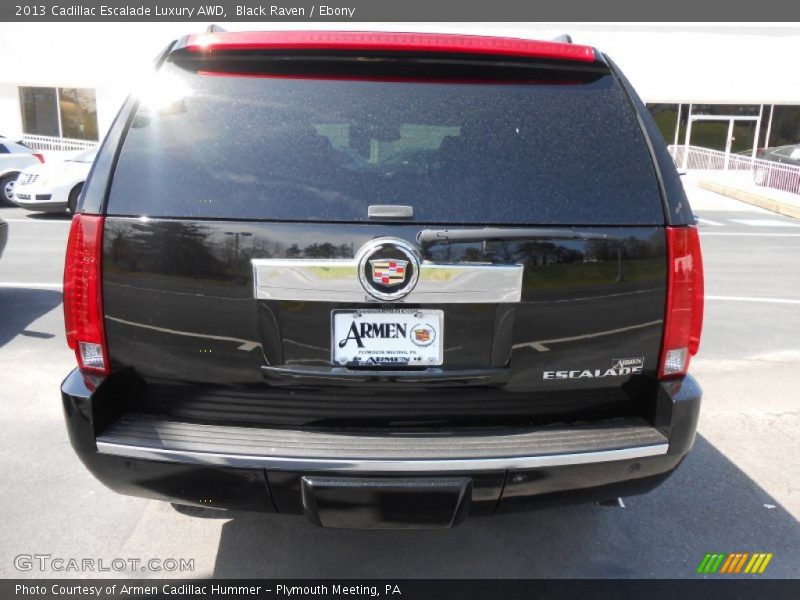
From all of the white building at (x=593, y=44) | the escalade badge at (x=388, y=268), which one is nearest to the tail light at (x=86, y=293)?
the escalade badge at (x=388, y=268)

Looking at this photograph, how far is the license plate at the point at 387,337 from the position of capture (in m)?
2.02

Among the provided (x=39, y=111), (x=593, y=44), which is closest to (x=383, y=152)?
(x=593, y=44)

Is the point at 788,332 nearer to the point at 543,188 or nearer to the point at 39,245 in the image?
the point at 543,188

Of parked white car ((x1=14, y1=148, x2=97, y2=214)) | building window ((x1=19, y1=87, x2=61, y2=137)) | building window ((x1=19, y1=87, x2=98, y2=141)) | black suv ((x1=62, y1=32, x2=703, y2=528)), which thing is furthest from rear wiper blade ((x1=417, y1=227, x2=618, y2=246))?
building window ((x1=19, y1=87, x2=61, y2=137))

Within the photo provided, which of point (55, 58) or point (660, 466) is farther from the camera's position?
point (55, 58)

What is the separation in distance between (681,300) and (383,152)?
110 centimetres

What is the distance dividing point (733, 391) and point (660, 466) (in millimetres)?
2795

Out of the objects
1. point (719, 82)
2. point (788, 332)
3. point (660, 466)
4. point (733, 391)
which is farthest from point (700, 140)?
point (660, 466)

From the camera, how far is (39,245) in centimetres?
946

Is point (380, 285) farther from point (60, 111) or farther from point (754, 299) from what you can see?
point (60, 111)

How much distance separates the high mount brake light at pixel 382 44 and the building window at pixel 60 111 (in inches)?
1015

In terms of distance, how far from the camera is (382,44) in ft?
7.08

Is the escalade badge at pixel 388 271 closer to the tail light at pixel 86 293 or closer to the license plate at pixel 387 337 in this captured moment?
the license plate at pixel 387 337
